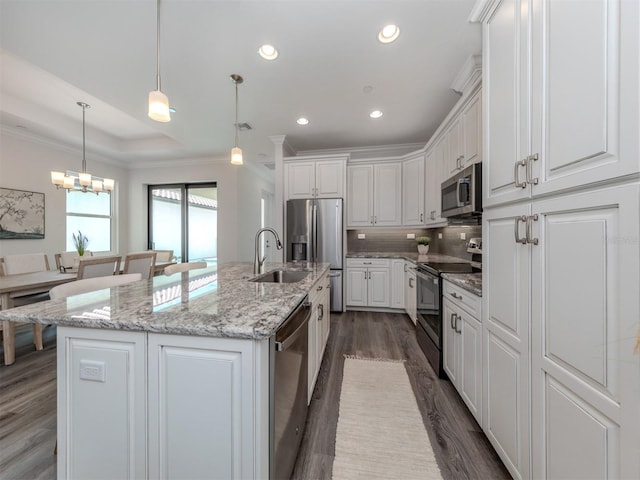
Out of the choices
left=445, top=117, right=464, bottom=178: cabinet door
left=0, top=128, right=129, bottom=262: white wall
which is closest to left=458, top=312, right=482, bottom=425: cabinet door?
left=445, top=117, right=464, bottom=178: cabinet door

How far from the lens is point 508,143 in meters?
1.20

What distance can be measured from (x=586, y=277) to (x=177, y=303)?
1547 millimetres

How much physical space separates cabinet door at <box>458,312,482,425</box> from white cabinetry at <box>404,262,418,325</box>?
4.67 feet

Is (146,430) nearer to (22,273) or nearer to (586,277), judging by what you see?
(586,277)

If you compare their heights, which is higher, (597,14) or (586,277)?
(597,14)

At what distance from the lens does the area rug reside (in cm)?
126

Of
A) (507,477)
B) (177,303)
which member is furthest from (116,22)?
(507,477)

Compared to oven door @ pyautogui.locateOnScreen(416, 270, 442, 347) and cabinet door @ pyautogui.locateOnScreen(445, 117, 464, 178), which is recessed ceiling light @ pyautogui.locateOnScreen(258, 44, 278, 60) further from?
oven door @ pyautogui.locateOnScreen(416, 270, 442, 347)

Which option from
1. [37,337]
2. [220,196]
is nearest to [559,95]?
[37,337]

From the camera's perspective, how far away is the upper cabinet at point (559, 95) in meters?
0.69

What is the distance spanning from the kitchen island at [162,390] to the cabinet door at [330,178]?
125 inches

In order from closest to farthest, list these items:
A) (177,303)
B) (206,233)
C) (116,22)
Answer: (177,303) → (116,22) → (206,233)

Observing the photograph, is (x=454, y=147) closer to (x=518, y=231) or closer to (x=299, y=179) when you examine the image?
(x=518, y=231)

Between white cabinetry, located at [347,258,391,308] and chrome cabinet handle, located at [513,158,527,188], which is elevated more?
chrome cabinet handle, located at [513,158,527,188]
